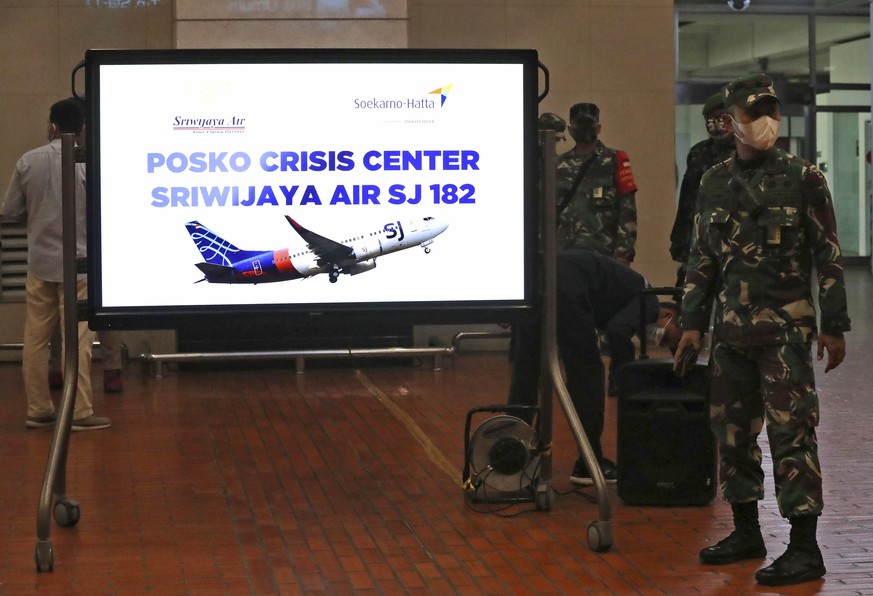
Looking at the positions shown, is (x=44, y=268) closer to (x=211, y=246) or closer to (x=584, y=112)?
(x=211, y=246)

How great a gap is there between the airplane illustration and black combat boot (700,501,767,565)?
5.95 feet

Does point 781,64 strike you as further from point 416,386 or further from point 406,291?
point 406,291

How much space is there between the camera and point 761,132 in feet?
16.6

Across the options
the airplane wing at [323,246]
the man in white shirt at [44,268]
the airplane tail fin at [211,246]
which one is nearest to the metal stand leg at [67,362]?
the airplane tail fin at [211,246]

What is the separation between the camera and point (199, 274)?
19.5 ft

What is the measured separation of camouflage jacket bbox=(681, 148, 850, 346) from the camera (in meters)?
5.04

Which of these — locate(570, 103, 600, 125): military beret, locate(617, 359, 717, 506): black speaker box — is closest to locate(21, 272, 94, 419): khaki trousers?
locate(570, 103, 600, 125): military beret

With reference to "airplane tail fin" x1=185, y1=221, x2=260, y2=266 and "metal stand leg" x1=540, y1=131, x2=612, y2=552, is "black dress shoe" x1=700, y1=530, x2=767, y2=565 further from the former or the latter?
"airplane tail fin" x1=185, y1=221, x2=260, y2=266

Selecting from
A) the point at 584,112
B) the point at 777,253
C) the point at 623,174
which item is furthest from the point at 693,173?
the point at 777,253

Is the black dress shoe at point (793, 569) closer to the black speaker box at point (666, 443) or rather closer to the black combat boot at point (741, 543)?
the black combat boot at point (741, 543)

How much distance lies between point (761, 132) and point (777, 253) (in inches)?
18.3

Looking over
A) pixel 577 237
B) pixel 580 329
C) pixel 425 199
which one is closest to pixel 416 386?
pixel 577 237

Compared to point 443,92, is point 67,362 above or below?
below

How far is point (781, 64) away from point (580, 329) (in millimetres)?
15530
